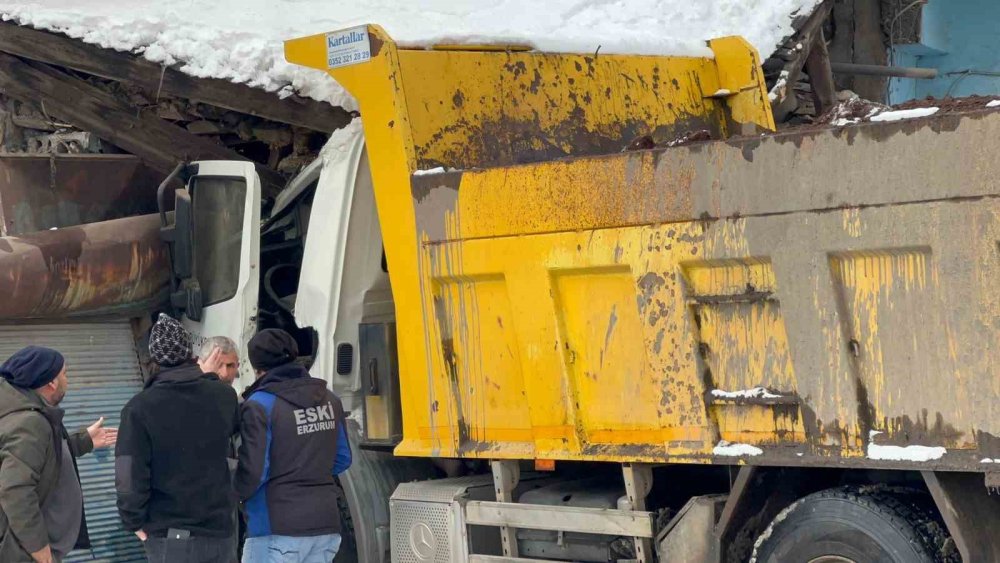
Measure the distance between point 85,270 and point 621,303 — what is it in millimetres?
3059

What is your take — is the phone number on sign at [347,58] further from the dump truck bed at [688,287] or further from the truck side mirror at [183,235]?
the truck side mirror at [183,235]

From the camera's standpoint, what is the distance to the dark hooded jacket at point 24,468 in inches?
191

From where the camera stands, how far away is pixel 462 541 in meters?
5.95

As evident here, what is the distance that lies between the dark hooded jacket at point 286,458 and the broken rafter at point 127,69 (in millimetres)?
2334

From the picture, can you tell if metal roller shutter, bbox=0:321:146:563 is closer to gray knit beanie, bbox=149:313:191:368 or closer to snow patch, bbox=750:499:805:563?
gray knit beanie, bbox=149:313:191:368

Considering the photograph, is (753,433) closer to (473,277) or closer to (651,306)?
(651,306)

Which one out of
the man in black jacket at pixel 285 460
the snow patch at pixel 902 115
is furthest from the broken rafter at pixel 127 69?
the snow patch at pixel 902 115

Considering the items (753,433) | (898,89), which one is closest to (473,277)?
(753,433)

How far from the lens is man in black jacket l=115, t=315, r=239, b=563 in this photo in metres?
5.14

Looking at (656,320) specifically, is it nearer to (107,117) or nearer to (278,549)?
(278,549)

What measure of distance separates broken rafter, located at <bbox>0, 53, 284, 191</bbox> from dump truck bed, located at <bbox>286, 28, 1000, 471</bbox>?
169 cm

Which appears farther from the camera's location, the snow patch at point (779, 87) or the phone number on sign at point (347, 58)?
the snow patch at point (779, 87)

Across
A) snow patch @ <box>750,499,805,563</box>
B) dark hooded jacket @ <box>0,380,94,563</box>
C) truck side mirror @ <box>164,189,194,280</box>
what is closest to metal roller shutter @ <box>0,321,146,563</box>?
truck side mirror @ <box>164,189,194,280</box>

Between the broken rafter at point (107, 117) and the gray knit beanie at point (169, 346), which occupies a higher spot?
the broken rafter at point (107, 117)
